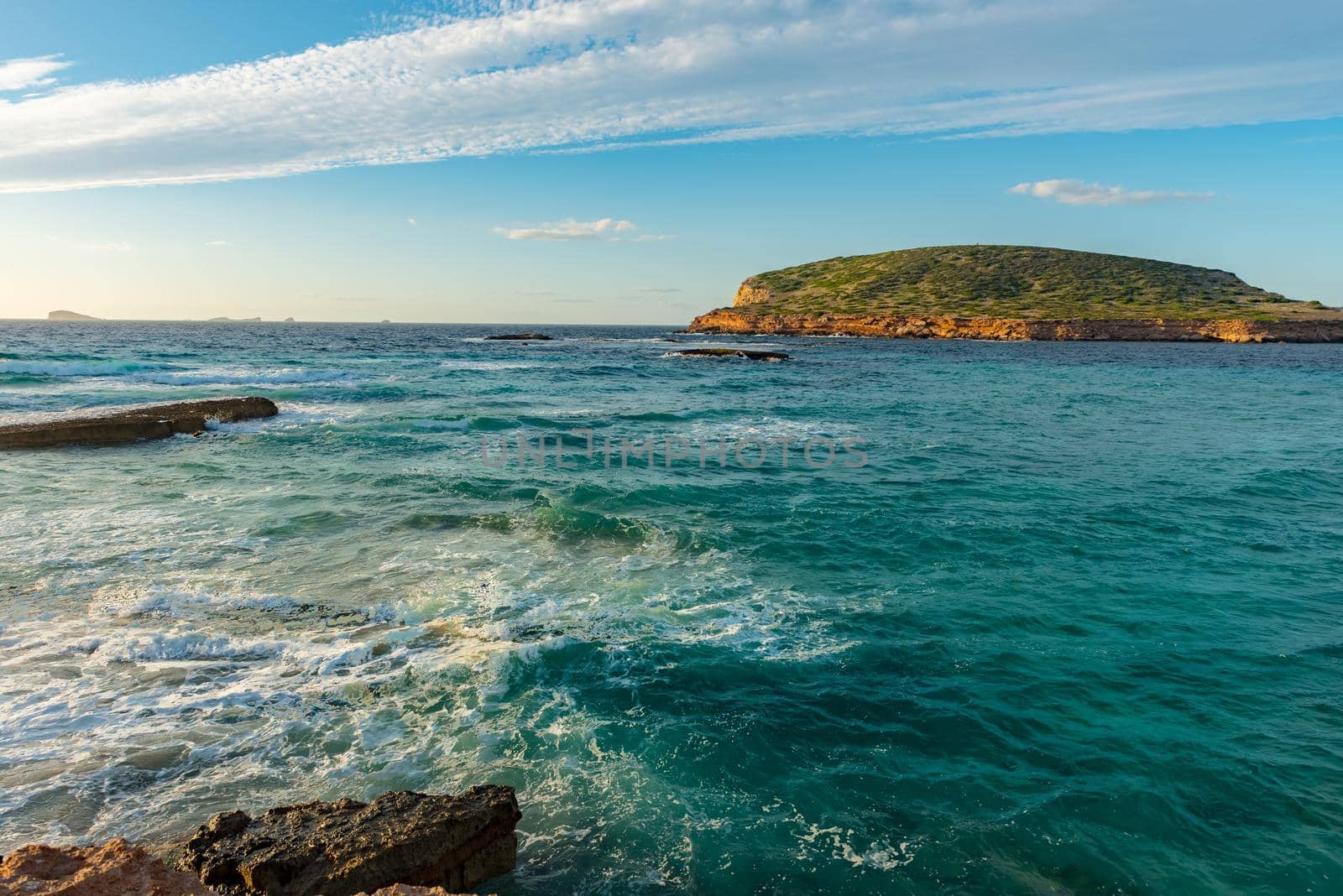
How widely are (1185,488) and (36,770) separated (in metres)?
21.4

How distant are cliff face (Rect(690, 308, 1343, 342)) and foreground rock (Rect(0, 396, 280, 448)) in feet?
335

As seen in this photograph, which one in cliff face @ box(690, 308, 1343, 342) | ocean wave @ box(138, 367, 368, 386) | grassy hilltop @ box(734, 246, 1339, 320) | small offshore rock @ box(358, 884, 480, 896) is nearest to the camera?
small offshore rock @ box(358, 884, 480, 896)

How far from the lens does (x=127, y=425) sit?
902 inches

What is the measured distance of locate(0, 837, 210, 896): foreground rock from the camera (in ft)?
13.2

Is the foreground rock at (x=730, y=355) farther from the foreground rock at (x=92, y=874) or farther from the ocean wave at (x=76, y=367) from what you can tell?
the foreground rock at (x=92, y=874)

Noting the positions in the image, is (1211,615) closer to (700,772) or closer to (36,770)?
(700,772)

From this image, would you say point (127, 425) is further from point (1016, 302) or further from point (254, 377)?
point (1016, 302)

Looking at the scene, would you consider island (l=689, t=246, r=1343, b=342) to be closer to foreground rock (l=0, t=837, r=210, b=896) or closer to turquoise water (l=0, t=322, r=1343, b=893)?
turquoise water (l=0, t=322, r=1343, b=893)

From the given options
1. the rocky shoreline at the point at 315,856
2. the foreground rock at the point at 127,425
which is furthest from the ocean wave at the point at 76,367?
the rocky shoreline at the point at 315,856

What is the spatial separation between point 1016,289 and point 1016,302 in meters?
12.2

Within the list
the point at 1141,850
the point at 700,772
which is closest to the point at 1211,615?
the point at 1141,850

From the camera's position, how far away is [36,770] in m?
6.35

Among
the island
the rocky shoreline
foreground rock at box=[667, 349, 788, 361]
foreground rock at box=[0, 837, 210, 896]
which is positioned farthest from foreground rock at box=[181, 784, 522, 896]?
the island

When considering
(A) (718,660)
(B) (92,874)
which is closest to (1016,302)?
(A) (718,660)
